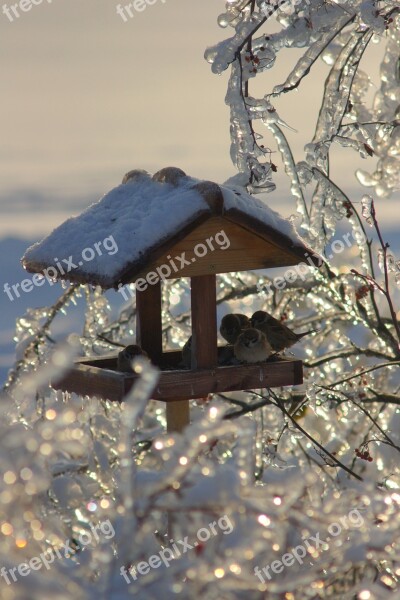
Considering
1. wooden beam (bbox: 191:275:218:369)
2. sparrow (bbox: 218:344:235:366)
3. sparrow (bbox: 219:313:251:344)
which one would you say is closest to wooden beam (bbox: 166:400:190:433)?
wooden beam (bbox: 191:275:218:369)

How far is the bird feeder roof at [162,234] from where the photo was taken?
3617 mm

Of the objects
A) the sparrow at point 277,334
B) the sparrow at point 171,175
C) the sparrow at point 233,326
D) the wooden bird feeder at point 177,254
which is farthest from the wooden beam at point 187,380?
the sparrow at point 171,175

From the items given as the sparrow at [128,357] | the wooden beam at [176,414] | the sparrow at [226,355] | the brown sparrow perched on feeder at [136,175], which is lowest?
the wooden beam at [176,414]

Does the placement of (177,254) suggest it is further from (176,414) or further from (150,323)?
(176,414)

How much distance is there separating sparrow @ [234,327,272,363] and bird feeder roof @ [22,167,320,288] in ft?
1.05

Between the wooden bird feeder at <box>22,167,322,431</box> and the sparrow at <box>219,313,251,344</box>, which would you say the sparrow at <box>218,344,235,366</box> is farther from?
the wooden bird feeder at <box>22,167,322,431</box>

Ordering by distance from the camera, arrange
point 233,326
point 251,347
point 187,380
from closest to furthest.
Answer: point 187,380 → point 251,347 → point 233,326

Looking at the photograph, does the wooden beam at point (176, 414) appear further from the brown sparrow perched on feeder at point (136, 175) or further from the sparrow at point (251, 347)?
the brown sparrow perched on feeder at point (136, 175)

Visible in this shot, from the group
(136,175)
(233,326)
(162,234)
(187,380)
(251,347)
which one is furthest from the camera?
(233,326)

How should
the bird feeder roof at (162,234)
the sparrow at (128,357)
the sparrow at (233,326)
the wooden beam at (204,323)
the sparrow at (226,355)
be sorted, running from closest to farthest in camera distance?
the bird feeder roof at (162,234)
the sparrow at (128,357)
the wooden beam at (204,323)
the sparrow at (226,355)
the sparrow at (233,326)

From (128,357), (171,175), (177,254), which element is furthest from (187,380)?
(171,175)

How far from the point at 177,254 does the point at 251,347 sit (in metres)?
0.58

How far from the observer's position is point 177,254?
12.3ft

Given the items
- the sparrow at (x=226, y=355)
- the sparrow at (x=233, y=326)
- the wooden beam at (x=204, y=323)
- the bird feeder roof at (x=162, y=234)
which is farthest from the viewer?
the sparrow at (x=233, y=326)
